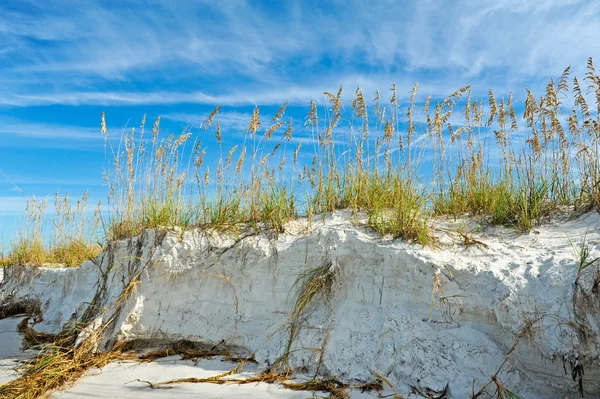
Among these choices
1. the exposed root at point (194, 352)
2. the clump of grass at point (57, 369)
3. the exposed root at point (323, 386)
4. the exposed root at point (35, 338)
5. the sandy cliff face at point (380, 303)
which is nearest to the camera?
the sandy cliff face at point (380, 303)

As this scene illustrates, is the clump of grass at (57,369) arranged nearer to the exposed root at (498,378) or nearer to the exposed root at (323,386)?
the exposed root at (323,386)

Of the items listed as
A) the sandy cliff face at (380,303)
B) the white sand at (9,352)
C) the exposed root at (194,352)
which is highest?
the sandy cliff face at (380,303)

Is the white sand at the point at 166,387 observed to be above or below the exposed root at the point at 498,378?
below

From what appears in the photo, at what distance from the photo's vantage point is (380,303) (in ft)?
11.3

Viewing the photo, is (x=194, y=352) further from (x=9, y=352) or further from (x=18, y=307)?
(x=18, y=307)

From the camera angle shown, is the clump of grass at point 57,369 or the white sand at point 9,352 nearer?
the clump of grass at point 57,369

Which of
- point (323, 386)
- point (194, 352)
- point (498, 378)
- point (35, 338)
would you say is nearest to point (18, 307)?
point (35, 338)

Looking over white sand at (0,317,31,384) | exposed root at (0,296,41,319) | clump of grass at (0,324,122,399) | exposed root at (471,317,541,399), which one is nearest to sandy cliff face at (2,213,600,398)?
exposed root at (471,317,541,399)

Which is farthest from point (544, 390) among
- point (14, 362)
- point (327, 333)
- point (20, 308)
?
point (20, 308)

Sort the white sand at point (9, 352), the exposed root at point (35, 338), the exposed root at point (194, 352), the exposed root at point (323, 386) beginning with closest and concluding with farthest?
1. the exposed root at point (323, 386)
2. the exposed root at point (194, 352)
3. the white sand at point (9, 352)
4. the exposed root at point (35, 338)

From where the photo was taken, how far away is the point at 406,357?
3076mm

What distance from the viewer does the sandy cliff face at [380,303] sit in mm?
2812

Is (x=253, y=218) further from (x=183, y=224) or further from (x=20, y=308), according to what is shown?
(x=20, y=308)

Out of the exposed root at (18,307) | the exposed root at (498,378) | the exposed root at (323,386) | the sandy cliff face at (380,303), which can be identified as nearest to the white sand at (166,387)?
the exposed root at (323,386)
